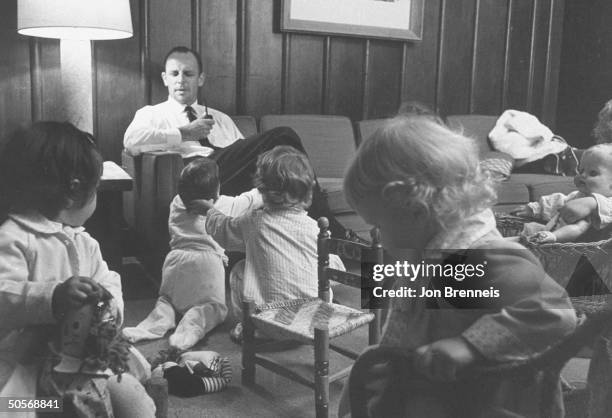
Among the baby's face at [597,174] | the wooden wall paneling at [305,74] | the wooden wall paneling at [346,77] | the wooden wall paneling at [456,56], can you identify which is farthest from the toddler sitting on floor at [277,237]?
the wooden wall paneling at [456,56]

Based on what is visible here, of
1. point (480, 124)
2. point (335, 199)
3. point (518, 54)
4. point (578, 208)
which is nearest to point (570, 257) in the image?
point (578, 208)

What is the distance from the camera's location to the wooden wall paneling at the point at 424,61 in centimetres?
332

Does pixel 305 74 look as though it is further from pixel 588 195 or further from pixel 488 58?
pixel 588 195

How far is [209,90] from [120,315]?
2.19 m

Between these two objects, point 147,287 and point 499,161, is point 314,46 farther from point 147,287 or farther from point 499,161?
point 147,287

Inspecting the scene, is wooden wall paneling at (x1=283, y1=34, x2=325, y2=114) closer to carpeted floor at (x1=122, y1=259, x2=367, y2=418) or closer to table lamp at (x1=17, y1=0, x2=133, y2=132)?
table lamp at (x1=17, y1=0, x2=133, y2=132)

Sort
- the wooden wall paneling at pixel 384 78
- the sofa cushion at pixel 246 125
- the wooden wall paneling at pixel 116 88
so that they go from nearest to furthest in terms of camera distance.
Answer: the wooden wall paneling at pixel 116 88, the sofa cushion at pixel 246 125, the wooden wall paneling at pixel 384 78

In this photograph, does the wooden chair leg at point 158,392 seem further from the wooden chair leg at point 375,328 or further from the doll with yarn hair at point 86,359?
the wooden chair leg at point 375,328

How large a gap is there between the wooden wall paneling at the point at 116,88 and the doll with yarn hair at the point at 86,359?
79.0 inches

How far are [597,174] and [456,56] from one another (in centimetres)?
219

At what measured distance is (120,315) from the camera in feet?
2.37

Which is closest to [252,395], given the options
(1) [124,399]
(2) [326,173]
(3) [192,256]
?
(3) [192,256]

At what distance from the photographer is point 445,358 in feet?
1.92

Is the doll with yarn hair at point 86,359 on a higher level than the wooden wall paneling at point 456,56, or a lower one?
lower
